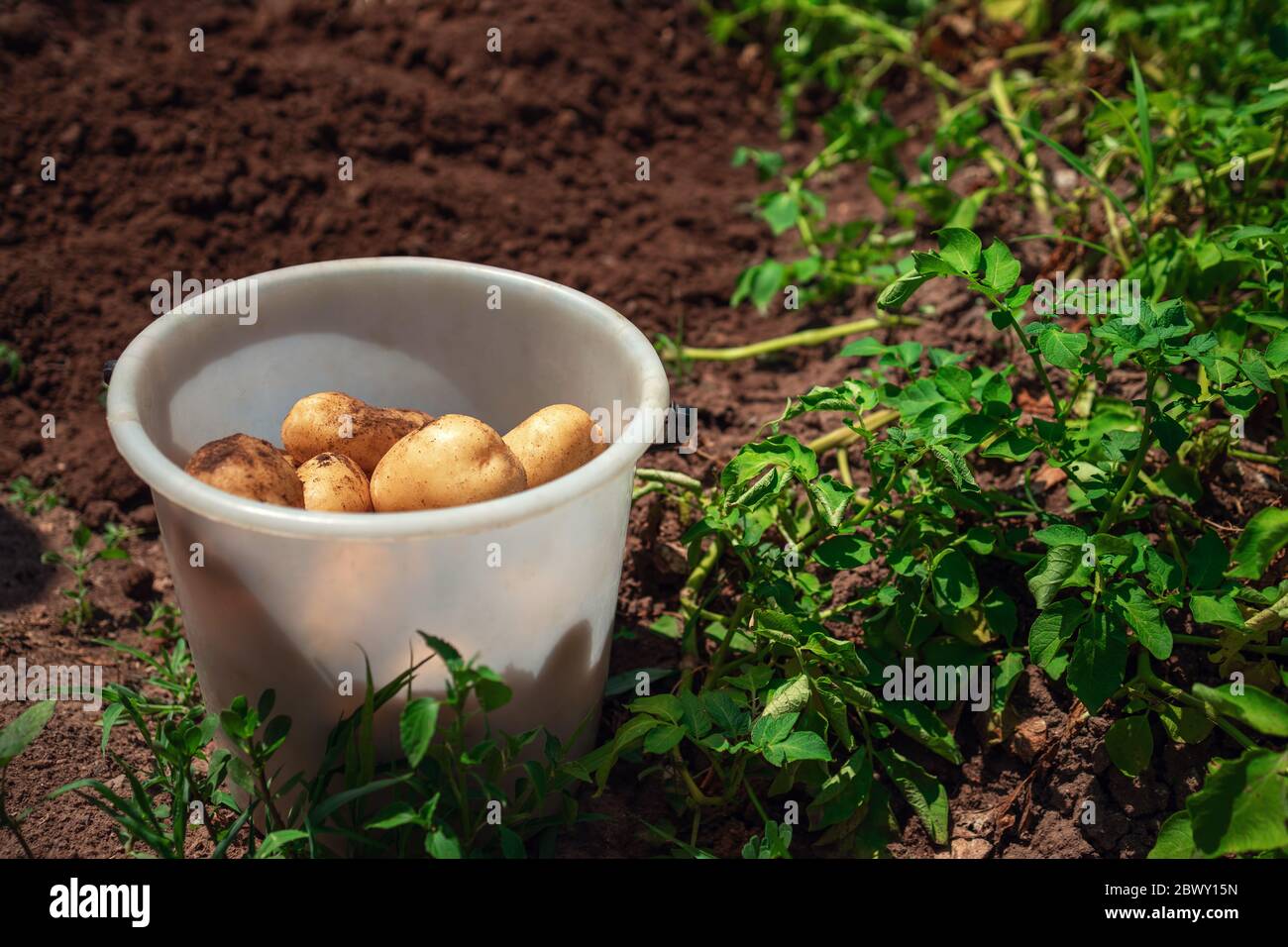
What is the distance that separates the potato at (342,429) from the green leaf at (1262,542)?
1241 millimetres

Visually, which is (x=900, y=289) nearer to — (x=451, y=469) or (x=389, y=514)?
(x=451, y=469)

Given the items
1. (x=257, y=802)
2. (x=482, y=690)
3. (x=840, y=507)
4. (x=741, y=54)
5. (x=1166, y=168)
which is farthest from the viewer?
(x=741, y=54)

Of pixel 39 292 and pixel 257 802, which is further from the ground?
pixel 39 292

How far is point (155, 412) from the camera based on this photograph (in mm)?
1638

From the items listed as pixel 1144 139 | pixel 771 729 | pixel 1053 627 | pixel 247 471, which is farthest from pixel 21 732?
pixel 1144 139

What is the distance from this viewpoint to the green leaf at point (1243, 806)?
52.1 inches

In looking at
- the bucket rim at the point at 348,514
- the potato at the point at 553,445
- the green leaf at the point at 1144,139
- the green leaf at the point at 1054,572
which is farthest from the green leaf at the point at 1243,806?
the green leaf at the point at 1144,139

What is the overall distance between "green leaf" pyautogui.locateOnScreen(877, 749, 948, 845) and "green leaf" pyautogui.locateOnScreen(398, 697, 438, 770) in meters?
0.77

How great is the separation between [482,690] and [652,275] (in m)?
1.77

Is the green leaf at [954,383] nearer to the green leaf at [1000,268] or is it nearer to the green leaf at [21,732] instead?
the green leaf at [1000,268]

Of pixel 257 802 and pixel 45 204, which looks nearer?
pixel 257 802

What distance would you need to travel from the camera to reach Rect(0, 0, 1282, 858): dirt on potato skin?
5.91 feet

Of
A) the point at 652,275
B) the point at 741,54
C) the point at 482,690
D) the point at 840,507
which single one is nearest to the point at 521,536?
the point at 482,690

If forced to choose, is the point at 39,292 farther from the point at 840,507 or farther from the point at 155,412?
the point at 840,507
